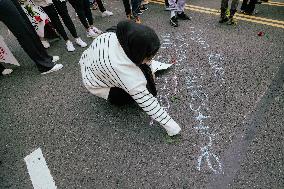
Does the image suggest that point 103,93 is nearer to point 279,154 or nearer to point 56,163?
point 56,163

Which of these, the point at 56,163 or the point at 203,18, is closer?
the point at 56,163

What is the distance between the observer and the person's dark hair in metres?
2.78

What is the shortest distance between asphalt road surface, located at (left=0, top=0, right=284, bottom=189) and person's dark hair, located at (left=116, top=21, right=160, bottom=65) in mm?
981

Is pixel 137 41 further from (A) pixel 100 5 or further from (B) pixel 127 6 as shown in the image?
(A) pixel 100 5

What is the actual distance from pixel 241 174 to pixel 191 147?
56 cm

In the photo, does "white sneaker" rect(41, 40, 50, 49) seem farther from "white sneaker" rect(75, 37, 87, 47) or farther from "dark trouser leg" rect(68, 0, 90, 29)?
"dark trouser leg" rect(68, 0, 90, 29)

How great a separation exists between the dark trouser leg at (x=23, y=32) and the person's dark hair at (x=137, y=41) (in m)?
1.99

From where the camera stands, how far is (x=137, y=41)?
2.78 meters

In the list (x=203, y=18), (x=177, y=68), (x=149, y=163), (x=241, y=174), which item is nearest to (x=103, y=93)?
(x=149, y=163)

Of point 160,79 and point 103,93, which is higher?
point 103,93

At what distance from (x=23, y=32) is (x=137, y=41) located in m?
2.28

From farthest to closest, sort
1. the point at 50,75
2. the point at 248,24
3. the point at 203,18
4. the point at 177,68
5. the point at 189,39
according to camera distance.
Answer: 1. the point at 203,18
2. the point at 248,24
3. the point at 189,39
4. the point at 50,75
5. the point at 177,68

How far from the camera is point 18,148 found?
3529 millimetres

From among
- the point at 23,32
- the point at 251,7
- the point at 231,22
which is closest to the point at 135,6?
the point at 231,22
